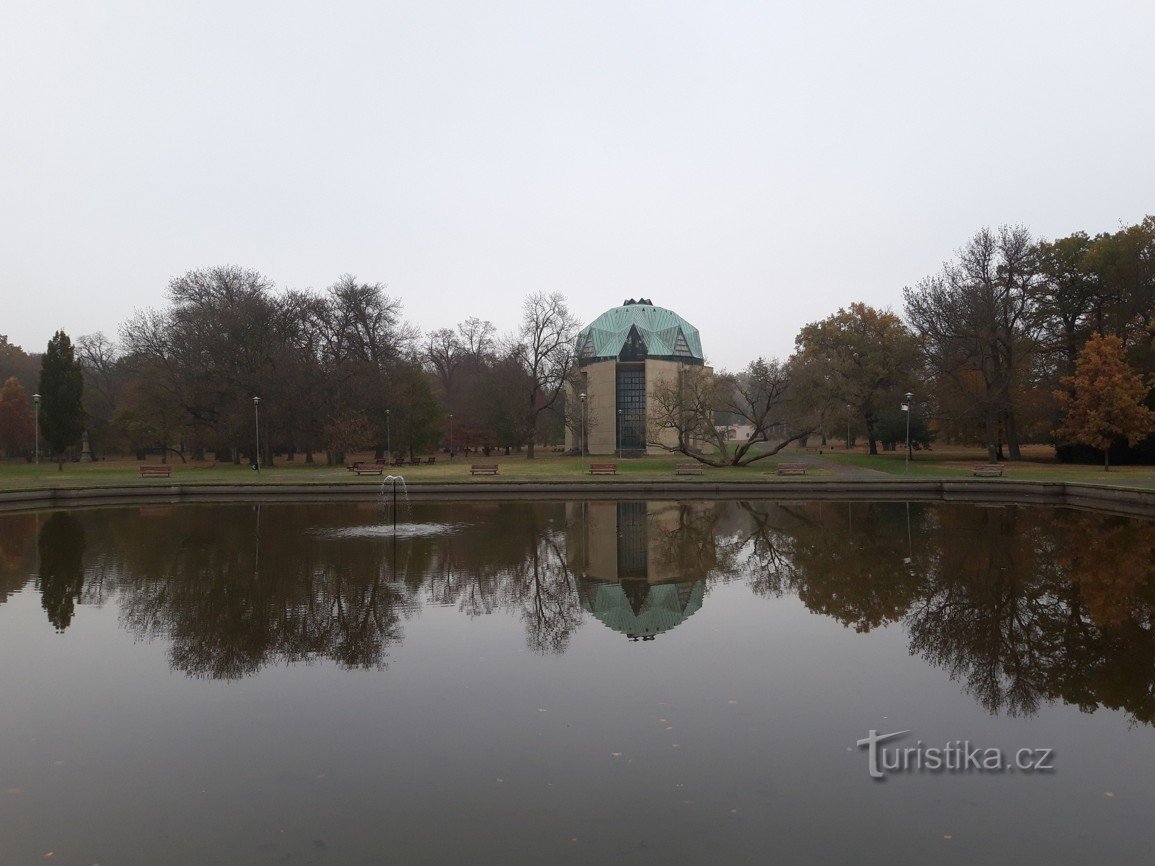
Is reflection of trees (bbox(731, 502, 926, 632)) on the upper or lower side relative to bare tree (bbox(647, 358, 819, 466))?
lower

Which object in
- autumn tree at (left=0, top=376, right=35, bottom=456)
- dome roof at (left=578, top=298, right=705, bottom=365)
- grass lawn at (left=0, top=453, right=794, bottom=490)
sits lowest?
grass lawn at (left=0, top=453, right=794, bottom=490)

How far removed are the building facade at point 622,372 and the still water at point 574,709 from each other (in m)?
48.9

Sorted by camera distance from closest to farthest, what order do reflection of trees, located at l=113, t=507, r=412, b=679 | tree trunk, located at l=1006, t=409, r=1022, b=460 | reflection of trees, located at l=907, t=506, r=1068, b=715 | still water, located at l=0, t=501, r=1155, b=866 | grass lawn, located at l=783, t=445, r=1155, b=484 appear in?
still water, located at l=0, t=501, r=1155, b=866 < reflection of trees, located at l=907, t=506, r=1068, b=715 < reflection of trees, located at l=113, t=507, r=412, b=679 < grass lawn, located at l=783, t=445, r=1155, b=484 < tree trunk, located at l=1006, t=409, r=1022, b=460

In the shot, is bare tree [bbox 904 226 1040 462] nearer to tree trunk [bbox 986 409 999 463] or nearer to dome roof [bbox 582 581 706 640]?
tree trunk [bbox 986 409 999 463]

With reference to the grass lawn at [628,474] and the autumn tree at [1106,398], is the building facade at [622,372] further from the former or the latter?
the autumn tree at [1106,398]

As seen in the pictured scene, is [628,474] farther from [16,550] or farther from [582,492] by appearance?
[16,550]

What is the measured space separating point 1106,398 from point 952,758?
4018 cm

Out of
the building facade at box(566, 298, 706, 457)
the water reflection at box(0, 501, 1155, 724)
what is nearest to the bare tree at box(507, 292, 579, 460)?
the building facade at box(566, 298, 706, 457)

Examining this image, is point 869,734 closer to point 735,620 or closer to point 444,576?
point 735,620

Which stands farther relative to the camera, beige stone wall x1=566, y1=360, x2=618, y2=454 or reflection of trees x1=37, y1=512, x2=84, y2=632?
beige stone wall x1=566, y1=360, x2=618, y2=454

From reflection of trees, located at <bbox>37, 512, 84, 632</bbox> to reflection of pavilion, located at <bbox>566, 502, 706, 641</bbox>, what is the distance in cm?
797

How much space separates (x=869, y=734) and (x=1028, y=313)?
47475mm

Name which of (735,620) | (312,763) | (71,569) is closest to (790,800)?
(312,763)

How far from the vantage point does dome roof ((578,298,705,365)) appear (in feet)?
224
